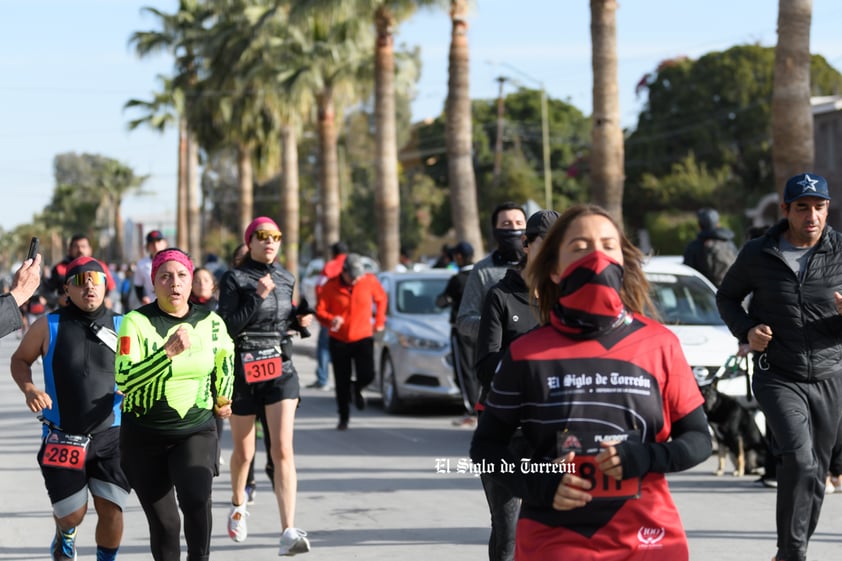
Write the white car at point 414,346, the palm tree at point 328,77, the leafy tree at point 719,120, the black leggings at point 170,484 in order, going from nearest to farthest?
the black leggings at point 170,484
the white car at point 414,346
the palm tree at point 328,77
the leafy tree at point 719,120

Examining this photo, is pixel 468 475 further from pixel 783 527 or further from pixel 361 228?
pixel 361 228

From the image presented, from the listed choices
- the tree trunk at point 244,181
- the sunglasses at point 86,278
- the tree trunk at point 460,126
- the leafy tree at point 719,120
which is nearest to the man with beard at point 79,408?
the sunglasses at point 86,278

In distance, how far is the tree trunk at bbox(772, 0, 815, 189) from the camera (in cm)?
1485

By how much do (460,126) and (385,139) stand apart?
4442 mm

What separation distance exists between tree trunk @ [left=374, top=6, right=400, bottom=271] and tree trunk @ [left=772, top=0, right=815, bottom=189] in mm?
15644

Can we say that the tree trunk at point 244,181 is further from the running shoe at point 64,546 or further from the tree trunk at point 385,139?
the running shoe at point 64,546

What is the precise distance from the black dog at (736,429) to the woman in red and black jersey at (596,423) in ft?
23.2

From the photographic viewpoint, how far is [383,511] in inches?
374

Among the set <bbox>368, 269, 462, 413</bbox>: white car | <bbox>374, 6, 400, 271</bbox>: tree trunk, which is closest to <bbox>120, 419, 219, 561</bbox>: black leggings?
<bbox>368, 269, 462, 413</bbox>: white car

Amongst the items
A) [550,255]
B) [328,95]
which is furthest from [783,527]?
Result: [328,95]

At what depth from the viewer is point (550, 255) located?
4027 millimetres

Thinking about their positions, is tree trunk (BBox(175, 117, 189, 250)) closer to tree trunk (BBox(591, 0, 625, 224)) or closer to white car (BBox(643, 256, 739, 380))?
tree trunk (BBox(591, 0, 625, 224))

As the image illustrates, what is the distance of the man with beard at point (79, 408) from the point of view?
6.76m

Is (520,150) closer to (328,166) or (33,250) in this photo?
(328,166)
